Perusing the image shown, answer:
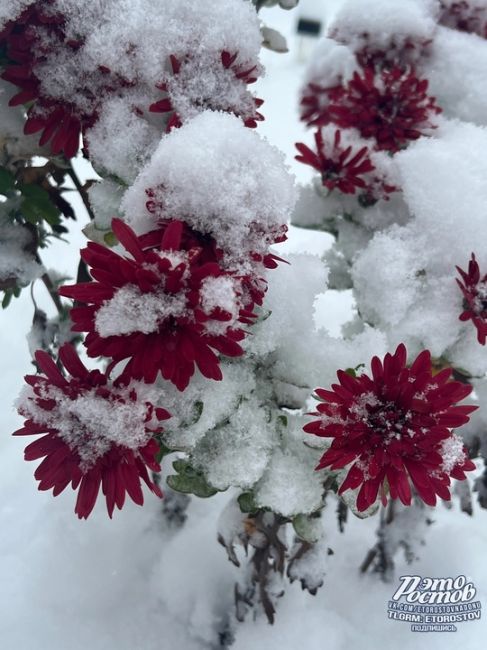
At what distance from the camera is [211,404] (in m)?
0.48

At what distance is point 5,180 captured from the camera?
1.90 ft

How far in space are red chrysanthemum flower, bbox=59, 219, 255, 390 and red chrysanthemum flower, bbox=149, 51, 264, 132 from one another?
16cm

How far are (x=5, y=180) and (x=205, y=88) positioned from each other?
237 mm

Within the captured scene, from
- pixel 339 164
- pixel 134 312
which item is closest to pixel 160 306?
pixel 134 312

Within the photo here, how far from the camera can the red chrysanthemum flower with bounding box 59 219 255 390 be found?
0.38 m

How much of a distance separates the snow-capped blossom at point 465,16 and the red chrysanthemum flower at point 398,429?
0.65m

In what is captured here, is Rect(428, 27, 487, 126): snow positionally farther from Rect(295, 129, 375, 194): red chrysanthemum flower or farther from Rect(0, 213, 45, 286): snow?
Rect(0, 213, 45, 286): snow

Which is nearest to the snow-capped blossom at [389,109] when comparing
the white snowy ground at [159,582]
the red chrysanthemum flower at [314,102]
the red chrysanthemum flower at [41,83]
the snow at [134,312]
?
the red chrysanthemum flower at [314,102]

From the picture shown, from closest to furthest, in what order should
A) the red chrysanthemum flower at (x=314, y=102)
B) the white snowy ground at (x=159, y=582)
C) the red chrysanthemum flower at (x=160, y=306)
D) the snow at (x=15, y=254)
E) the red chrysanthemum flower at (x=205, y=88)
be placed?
→ the red chrysanthemum flower at (x=160, y=306) < the red chrysanthemum flower at (x=205, y=88) < the snow at (x=15, y=254) < the white snowy ground at (x=159, y=582) < the red chrysanthemum flower at (x=314, y=102)

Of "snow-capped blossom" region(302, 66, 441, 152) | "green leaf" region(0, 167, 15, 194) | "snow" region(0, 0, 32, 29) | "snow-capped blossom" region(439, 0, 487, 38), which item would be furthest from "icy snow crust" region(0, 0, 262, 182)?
"snow-capped blossom" region(439, 0, 487, 38)

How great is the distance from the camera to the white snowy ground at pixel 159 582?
76 centimetres

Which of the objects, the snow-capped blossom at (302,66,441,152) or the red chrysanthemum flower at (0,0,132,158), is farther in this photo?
the snow-capped blossom at (302,66,441,152)

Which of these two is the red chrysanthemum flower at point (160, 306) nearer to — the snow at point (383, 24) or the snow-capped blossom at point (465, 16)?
the snow at point (383, 24)

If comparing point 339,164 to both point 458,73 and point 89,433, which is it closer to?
point 458,73
